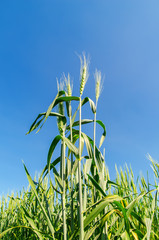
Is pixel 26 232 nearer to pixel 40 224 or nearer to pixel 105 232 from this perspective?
pixel 40 224

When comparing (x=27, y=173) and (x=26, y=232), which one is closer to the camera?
(x=27, y=173)

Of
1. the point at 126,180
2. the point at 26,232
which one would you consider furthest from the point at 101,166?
the point at 26,232

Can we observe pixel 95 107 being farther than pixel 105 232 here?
Yes

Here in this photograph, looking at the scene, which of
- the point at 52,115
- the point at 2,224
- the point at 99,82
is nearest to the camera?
the point at 52,115

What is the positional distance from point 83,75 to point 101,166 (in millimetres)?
630

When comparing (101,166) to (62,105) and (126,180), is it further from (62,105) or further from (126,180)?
(126,180)

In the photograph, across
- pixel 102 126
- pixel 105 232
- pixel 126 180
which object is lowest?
pixel 105 232

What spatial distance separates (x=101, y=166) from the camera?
53.6 inches

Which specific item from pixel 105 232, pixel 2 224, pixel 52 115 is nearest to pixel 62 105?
pixel 52 115

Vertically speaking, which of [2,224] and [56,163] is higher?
[56,163]

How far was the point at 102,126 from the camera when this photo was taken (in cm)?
154

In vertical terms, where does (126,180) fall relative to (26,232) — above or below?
above

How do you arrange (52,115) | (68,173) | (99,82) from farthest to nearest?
(99,82) < (52,115) < (68,173)

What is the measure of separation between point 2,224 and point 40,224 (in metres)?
0.63
